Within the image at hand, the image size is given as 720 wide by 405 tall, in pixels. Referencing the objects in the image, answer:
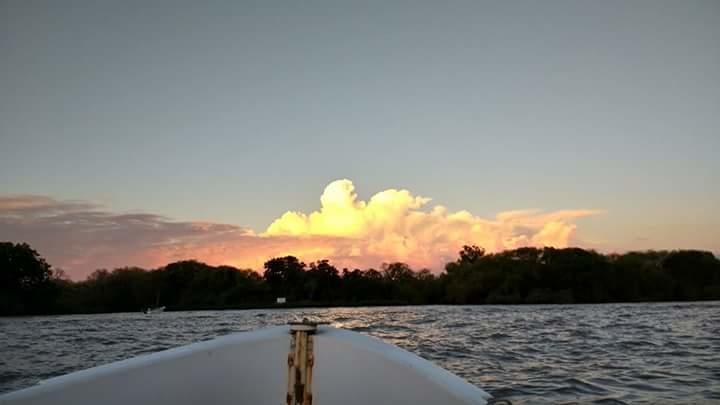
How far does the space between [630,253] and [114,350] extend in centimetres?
11382

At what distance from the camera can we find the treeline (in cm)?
8225

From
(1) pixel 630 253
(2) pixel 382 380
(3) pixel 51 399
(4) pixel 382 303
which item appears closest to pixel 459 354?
(2) pixel 382 380

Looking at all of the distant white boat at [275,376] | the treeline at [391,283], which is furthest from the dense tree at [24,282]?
the distant white boat at [275,376]

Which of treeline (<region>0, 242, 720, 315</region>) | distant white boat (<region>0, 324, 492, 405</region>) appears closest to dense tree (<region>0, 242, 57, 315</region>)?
treeline (<region>0, 242, 720, 315</region>)

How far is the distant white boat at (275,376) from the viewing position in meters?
3.02

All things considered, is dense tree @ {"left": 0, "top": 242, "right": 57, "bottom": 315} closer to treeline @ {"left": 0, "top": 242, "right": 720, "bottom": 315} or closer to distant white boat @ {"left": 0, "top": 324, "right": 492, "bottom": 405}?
treeline @ {"left": 0, "top": 242, "right": 720, "bottom": 315}

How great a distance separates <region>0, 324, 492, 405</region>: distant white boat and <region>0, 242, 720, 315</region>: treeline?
86.6 meters

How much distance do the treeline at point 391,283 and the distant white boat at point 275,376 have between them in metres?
86.6

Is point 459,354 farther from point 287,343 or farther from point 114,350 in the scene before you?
point 114,350

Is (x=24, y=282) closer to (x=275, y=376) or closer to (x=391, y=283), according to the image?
(x=391, y=283)

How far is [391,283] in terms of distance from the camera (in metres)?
117

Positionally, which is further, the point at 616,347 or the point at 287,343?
the point at 616,347

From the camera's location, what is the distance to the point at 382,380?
3213 millimetres

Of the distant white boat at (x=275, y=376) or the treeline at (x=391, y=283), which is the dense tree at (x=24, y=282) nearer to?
the treeline at (x=391, y=283)
